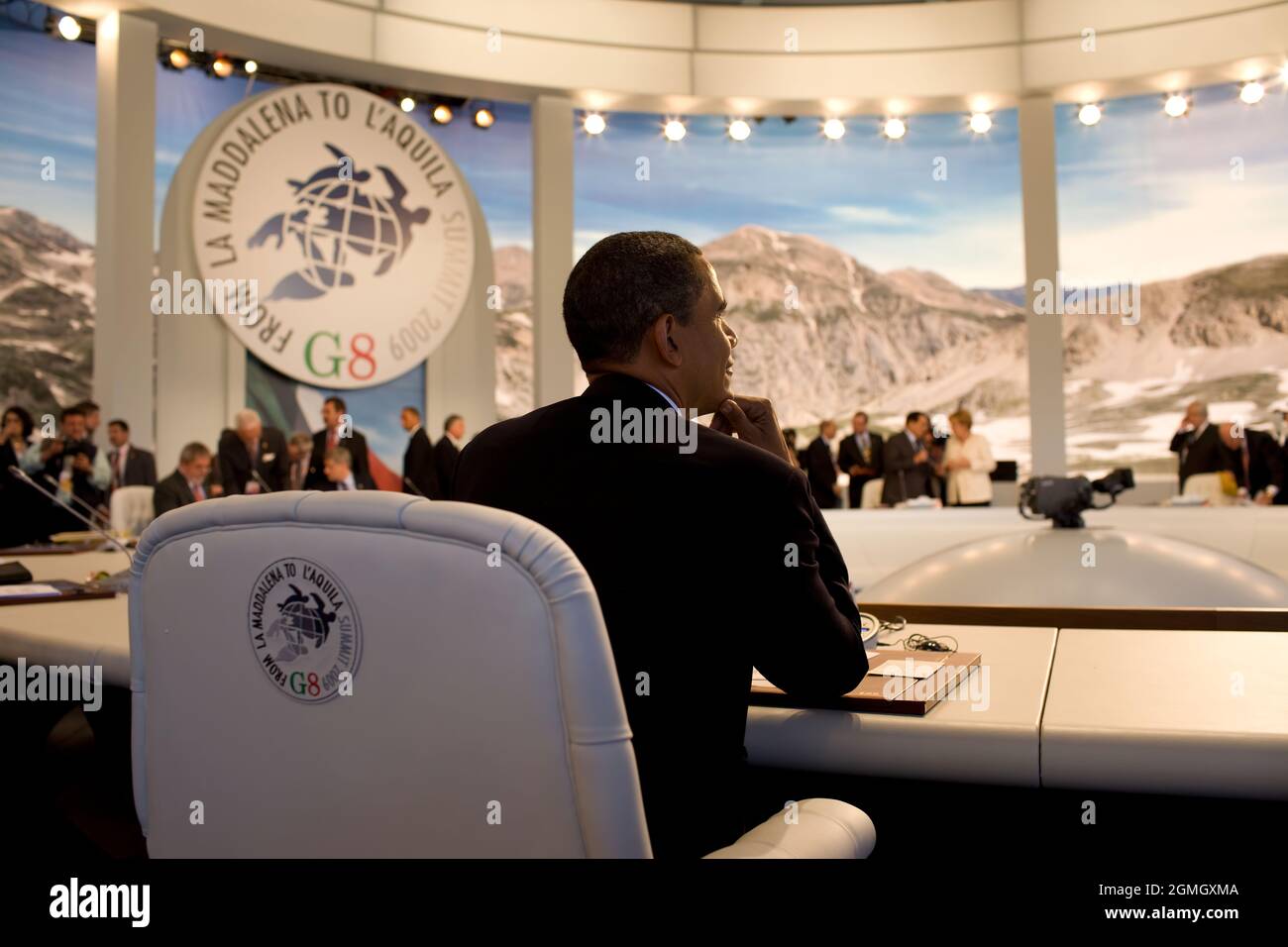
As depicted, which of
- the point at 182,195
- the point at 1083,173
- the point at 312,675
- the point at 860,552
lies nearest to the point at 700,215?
the point at 1083,173

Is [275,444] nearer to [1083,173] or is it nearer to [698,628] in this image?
→ [698,628]

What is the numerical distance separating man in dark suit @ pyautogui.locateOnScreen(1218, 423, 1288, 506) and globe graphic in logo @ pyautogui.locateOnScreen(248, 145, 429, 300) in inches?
269

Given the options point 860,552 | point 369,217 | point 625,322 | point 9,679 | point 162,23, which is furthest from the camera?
point 369,217

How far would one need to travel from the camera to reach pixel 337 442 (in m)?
8.52

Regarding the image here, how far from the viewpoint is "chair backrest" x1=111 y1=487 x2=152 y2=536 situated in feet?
15.7

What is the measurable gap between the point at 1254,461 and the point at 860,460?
3.12 m

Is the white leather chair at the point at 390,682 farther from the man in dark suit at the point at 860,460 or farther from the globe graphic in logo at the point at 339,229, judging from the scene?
the man in dark suit at the point at 860,460

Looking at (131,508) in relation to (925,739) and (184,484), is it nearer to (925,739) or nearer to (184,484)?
(184,484)

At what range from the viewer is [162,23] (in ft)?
24.8

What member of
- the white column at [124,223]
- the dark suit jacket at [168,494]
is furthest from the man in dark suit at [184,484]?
the white column at [124,223]

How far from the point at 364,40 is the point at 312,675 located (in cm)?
842

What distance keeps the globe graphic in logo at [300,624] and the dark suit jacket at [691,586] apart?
0.28 m

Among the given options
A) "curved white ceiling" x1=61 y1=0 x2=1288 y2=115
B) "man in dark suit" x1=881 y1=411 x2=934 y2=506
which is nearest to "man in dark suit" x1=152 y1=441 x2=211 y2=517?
"curved white ceiling" x1=61 y1=0 x2=1288 y2=115

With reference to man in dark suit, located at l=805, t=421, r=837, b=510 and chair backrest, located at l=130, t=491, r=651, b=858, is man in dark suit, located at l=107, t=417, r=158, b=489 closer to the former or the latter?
man in dark suit, located at l=805, t=421, r=837, b=510
